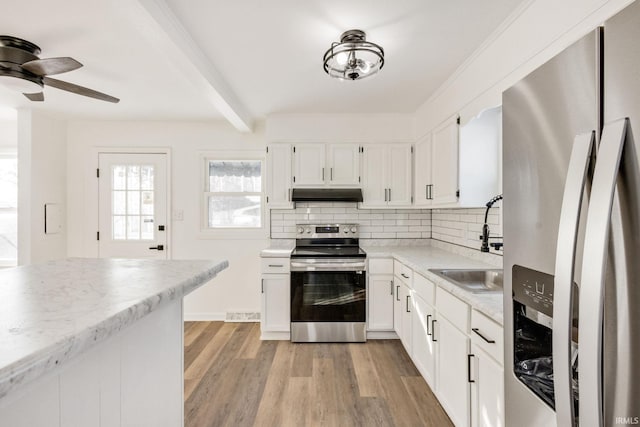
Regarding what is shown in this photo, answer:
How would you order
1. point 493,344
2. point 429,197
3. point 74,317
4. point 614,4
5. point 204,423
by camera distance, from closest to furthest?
point 74,317 < point 614,4 < point 493,344 < point 204,423 < point 429,197

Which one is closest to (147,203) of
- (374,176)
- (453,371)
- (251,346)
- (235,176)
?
(235,176)

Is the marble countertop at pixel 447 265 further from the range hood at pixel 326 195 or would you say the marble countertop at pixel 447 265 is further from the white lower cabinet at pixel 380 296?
the range hood at pixel 326 195

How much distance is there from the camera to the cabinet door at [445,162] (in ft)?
8.27

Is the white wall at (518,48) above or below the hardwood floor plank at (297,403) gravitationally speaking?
above

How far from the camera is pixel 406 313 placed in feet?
9.40

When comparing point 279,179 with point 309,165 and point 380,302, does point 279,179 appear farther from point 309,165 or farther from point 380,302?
point 380,302

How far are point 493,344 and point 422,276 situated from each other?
98 cm

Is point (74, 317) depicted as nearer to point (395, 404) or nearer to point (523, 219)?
point (523, 219)

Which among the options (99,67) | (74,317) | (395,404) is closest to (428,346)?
(395,404)

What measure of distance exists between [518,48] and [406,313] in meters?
2.10

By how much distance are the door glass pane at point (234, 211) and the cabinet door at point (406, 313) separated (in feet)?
6.45

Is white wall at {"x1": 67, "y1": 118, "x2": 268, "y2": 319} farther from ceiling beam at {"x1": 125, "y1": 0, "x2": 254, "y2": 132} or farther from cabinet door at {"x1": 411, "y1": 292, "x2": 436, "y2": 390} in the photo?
cabinet door at {"x1": 411, "y1": 292, "x2": 436, "y2": 390}

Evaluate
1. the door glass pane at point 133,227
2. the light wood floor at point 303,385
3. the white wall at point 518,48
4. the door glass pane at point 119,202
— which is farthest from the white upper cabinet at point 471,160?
the door glass pane at point 119,202

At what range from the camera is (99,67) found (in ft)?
8.13
